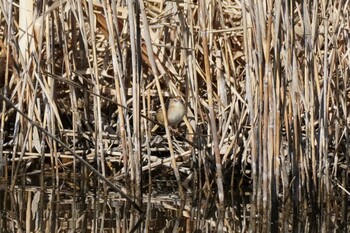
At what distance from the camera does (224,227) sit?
4.26 meters

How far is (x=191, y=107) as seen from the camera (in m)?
5.14

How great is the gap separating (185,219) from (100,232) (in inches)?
19.6

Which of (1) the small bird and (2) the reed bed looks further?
(1) the small bird

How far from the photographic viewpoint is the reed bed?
4.13 meters

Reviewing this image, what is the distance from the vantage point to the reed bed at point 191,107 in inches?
163

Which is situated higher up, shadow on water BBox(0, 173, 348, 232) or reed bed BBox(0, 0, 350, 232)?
reed bed BBox(0, 0, 350, 232)

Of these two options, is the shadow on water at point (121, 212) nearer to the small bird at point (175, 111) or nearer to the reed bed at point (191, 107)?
the reed bed at point (191, 107)

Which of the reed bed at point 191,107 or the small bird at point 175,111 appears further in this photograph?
the small bird at point 175,111

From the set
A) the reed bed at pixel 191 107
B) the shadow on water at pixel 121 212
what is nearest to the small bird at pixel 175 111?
the reed bed at pixel 191 107

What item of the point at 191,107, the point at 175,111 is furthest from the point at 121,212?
the point at 191,107

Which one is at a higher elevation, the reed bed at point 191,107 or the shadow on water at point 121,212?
the reed bed at point 191,107

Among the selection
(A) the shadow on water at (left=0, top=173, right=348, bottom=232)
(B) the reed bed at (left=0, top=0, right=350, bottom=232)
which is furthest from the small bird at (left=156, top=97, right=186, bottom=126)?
(A) the shadow on water at (left=0, top=173, right=348, bottom=232)

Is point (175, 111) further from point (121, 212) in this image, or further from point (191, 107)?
point (121, 212)

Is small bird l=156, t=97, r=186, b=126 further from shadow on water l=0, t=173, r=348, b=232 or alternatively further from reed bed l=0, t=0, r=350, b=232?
→ shadow on water l=0, t=173, r=348, b=232
